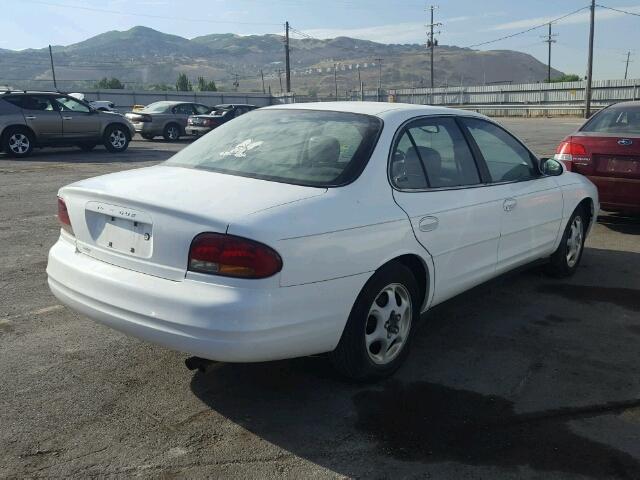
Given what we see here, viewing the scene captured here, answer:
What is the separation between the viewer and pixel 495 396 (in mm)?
3664

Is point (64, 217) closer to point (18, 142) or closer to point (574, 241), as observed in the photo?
point (574, 241)

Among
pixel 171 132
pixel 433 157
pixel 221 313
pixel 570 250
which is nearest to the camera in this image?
pixel 221 313

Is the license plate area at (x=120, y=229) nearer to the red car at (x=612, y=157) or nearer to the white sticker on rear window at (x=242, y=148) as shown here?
the white sticker on rear window at (x=242, y=148)

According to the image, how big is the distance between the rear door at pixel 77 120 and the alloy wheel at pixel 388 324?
14.6 m

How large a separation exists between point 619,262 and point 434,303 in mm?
3381

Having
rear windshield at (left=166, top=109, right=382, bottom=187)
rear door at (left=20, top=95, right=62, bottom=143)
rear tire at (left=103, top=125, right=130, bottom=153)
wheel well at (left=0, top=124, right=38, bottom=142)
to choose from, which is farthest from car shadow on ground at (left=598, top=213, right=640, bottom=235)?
wheel well at (left=0, top=124, right=38, bottom=142)

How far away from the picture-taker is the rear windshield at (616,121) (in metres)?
7.76

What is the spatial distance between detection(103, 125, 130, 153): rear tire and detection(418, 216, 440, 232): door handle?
15.2 metres

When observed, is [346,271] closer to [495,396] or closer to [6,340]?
[495,396]

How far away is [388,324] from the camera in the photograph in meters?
3.77

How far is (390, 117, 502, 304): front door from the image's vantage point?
3.90 meters

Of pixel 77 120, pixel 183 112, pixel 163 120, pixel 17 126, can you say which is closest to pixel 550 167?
pixel 17 126

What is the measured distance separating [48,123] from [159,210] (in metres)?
14.3

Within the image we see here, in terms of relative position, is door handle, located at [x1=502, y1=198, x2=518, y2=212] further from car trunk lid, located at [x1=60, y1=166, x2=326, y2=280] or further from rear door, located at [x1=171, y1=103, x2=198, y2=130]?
rear door, located at [x1=171, y1=103, x2=198, y2=130]
